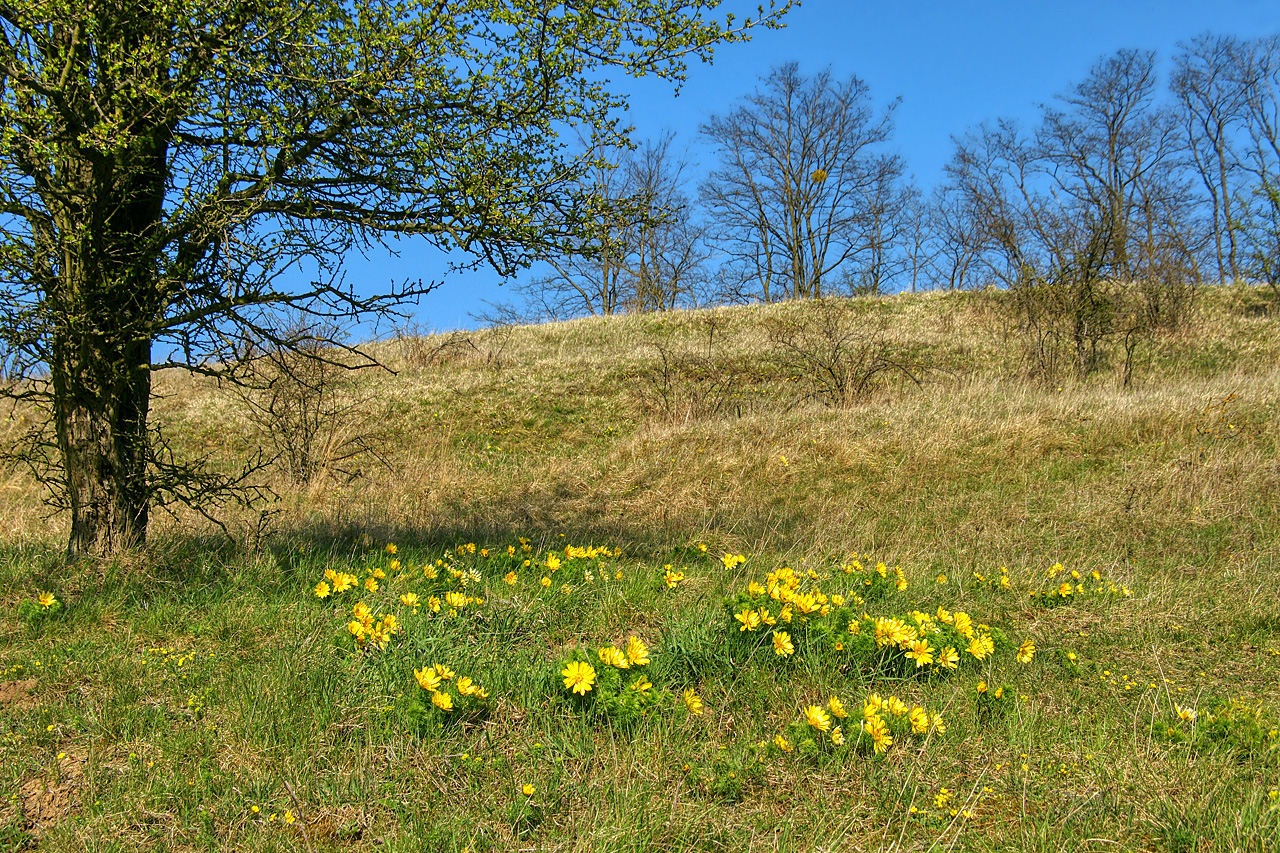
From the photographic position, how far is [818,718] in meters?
2.76

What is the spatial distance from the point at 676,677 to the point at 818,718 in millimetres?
721

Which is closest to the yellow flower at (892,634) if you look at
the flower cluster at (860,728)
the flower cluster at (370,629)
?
the flower cluster at (860,728)

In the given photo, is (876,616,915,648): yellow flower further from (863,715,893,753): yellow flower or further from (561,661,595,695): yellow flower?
(561,661,595,695): yellow flower

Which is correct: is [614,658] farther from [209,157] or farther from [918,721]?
[209,157]

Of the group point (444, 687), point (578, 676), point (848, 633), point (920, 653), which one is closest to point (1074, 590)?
point (920, 653)

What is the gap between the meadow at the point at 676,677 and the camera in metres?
2.51

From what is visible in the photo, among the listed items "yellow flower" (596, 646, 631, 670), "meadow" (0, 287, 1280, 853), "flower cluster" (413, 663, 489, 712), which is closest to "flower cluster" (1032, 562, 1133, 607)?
"meadow" (0, 287, 1280, 853)

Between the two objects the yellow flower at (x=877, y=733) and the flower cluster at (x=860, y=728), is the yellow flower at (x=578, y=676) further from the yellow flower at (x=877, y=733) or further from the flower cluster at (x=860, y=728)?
the yellow flower at (x=877, y=733)

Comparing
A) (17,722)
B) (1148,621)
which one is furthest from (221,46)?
(1148,621)

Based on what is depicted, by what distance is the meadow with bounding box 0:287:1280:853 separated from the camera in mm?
2506

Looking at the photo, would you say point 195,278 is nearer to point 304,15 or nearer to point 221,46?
point 221,46

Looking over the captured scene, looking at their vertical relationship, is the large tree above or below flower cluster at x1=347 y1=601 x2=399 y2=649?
above

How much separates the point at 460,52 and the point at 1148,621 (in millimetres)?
5195

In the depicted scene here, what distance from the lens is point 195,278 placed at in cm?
437
